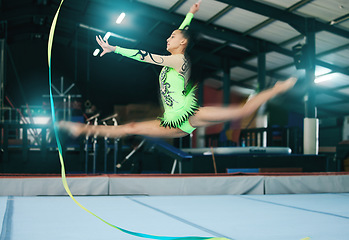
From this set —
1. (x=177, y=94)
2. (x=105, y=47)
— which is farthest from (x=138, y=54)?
(x=177, y=94)

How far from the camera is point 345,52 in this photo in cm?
1013

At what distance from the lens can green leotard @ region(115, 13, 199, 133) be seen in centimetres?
159

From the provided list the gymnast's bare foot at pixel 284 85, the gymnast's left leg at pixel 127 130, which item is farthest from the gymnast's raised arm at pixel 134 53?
the gymnast's bare foot at pixel 284 85

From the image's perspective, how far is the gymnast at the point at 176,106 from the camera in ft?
5.02

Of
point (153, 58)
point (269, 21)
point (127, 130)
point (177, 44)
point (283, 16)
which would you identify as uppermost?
point (269, 21)

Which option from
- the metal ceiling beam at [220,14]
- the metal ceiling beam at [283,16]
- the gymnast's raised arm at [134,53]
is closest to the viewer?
the gymnast's raised arm at [134,53]

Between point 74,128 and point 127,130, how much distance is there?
222 millimetres

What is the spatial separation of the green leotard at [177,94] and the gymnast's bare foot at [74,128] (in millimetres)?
317

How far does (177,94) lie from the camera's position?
1620 millimetres

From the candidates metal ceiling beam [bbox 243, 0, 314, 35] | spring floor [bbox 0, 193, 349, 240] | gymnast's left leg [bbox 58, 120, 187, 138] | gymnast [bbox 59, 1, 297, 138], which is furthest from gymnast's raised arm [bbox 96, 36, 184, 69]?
metal ceiling beam [bbox 243, 0, 314, 35]

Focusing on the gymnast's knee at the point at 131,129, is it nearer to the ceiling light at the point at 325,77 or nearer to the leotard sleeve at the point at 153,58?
the leotard sleeve at the point at 153,58

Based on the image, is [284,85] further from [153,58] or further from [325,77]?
[325,77]

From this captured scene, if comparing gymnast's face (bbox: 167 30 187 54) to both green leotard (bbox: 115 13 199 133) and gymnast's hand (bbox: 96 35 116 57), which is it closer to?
green leotard (bbox: 115 13 199 133)

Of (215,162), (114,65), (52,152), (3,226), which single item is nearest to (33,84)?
(114,65)
